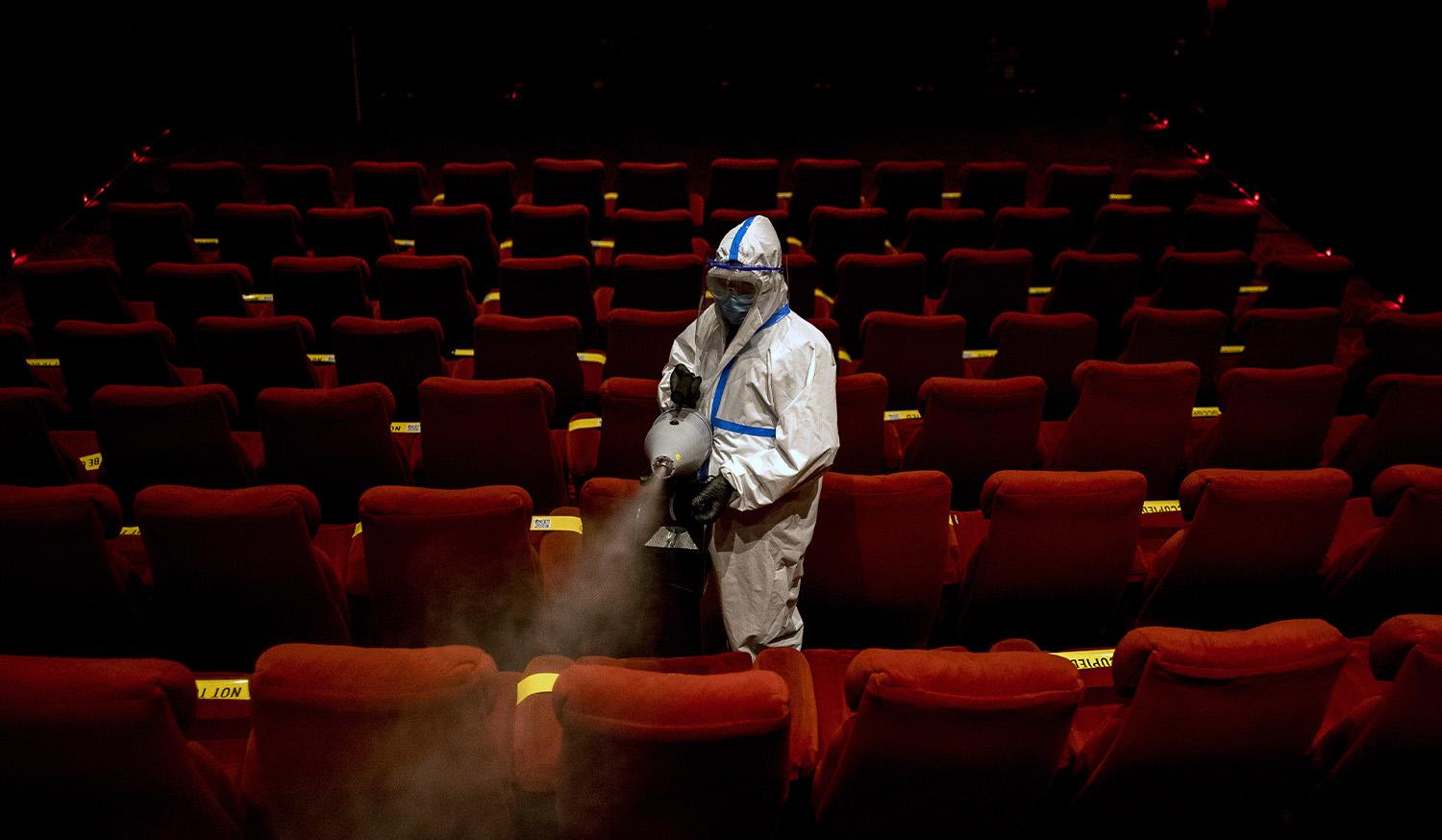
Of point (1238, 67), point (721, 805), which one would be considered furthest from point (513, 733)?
point (1238, 67)

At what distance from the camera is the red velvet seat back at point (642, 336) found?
2.41 m

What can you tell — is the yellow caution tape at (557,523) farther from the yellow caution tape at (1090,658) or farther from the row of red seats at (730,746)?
the yellow caution tape at (1090,658)

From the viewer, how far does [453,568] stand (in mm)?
1647

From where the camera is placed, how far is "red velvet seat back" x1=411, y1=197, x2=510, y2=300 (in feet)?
10.3

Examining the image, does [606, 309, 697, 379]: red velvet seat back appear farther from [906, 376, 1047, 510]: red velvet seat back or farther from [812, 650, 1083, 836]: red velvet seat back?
[812, 650, 1083, 836]: red velvet seat back

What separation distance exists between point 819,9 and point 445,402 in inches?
181

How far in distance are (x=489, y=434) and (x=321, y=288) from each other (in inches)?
40.9

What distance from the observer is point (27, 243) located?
12.4 feet

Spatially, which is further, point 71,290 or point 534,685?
point 71,290

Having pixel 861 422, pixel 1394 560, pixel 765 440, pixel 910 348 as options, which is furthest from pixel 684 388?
pixel 1394 560

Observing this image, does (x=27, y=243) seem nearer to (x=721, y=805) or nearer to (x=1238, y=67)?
(x=721, y=805)

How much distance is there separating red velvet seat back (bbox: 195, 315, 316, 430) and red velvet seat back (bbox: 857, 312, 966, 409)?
139 centimetres

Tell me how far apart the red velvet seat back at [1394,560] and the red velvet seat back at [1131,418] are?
0.42m

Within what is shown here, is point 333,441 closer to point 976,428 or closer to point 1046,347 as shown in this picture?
point 976,428
